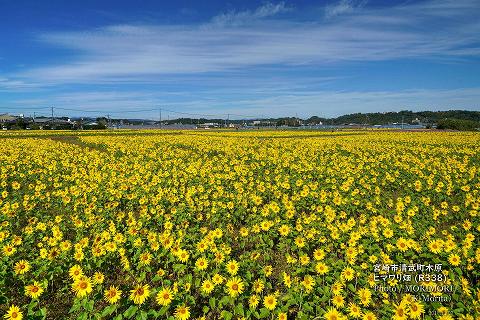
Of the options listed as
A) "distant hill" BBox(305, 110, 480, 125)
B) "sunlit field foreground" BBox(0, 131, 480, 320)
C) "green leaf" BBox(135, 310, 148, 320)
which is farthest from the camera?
Result: "distant hill" BBox(305, 110, 480, 125)

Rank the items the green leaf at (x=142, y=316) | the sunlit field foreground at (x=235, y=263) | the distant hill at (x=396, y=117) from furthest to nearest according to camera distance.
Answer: the distant hill at (x=396, y=117) < the sunlit field foreground at (x=235, y=263) < the green leaf at (x=142, y=316)

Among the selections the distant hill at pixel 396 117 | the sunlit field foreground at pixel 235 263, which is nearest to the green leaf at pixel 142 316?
the sunlit field foreground at pixel 235 263

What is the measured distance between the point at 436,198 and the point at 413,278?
661cm

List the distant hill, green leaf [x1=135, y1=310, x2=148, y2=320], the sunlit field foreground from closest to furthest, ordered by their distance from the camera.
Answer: green leaf [x1=135, y1=310, x2=148, y2=320] < the sunlit field foreground < the distant hill

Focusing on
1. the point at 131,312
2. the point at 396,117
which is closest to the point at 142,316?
the point at 131,312

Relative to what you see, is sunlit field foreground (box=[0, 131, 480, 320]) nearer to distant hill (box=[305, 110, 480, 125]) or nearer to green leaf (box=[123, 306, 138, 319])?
green leaf (box=[123, 306, 138, 319])

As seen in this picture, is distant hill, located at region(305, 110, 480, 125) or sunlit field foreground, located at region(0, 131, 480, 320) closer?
sunlit field foreground, located at region(0, 131, 480, 320)

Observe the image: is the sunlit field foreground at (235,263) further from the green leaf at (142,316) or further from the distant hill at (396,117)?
the distant hill at (396,117)

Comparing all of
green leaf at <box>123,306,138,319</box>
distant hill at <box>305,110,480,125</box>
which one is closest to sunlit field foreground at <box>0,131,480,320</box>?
green leaf at <box>123,306,138,319</box>

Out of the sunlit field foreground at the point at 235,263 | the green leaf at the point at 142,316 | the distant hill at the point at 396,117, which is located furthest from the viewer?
the distant hill at the point at 396,117

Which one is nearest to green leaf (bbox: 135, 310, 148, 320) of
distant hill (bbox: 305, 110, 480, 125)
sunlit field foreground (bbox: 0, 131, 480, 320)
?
sunlit field foreground (bbox: 0, 131, 480, 320)

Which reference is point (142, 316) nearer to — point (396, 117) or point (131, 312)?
point (131, 312)

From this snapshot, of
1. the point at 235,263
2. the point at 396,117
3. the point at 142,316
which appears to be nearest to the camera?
the point at 142,316

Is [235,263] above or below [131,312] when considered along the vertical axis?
above
